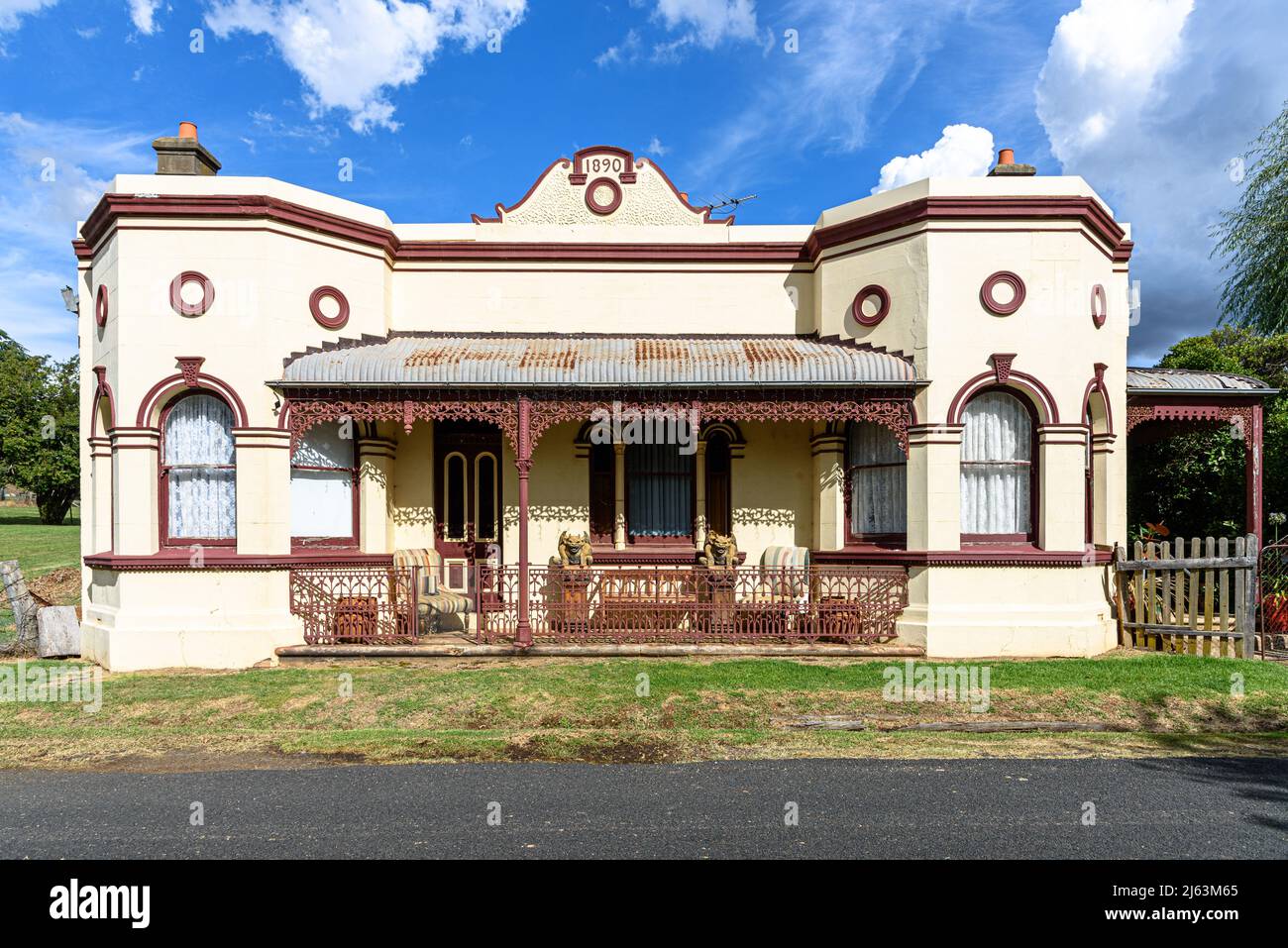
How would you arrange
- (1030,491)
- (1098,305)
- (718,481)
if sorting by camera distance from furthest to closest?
(718,481)
(1098,305)
(1030,491)

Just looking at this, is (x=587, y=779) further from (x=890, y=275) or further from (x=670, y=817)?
(x=890, y=275)

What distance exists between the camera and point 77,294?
439 inches

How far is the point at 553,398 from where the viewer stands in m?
9.90

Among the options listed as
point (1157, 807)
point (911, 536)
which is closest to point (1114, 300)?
point (911, 536)

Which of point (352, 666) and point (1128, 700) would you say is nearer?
point (1128, 700)

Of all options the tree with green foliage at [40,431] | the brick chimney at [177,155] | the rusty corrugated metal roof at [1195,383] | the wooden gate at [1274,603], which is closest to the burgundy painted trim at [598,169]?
the brick chimney at [177,155]

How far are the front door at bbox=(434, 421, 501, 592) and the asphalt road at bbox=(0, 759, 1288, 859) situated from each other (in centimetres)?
609

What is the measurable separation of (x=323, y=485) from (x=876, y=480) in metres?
7.80

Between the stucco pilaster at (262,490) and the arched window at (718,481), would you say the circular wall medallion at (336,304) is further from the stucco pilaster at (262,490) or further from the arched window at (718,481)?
the arched window at (718,481)

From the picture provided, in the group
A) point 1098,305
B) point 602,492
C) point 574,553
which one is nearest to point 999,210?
point 1098,305

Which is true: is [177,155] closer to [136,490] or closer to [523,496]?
[136,490]

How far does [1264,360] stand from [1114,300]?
16456mm

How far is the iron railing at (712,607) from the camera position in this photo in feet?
32.6

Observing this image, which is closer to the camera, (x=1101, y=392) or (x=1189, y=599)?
(x=1189, y=599)
